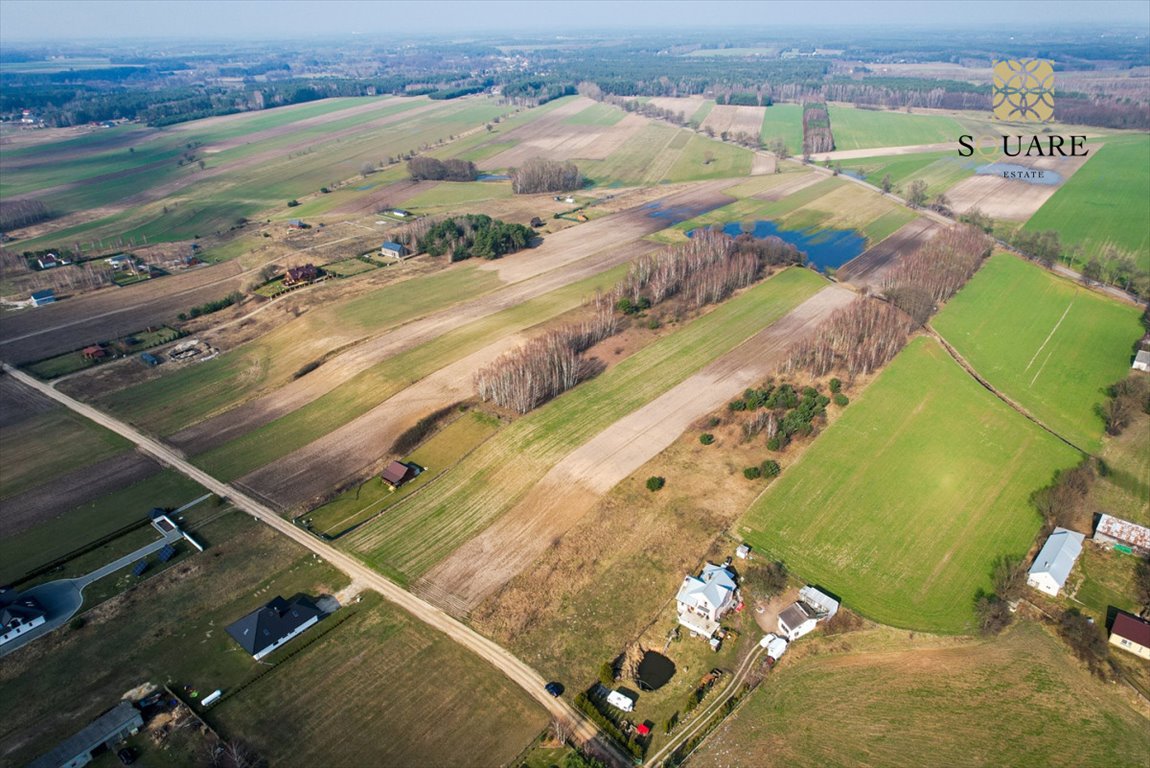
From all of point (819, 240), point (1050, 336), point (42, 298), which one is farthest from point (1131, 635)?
point (42, 298)

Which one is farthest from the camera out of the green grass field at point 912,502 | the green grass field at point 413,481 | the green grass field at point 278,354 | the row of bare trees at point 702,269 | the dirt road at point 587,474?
the row of bare trees at point 702,269

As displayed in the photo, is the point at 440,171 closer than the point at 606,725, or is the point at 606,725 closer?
the point at 606,725

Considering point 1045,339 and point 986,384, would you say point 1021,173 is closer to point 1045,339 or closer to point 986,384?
point 1045,339

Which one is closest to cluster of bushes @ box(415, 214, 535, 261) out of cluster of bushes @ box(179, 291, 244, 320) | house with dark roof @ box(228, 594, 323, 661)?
cluster of bushes @ box(179, 291, 244, 320)

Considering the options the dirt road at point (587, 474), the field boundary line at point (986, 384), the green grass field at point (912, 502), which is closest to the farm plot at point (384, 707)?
the dirt road at point (587, 474)

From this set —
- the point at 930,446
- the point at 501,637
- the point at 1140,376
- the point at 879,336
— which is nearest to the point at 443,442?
the point at 501,637

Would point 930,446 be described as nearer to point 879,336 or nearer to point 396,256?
point 879,336

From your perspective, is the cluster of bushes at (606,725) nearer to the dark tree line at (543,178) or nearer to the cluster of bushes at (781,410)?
the cluster of bushes at (781,410)

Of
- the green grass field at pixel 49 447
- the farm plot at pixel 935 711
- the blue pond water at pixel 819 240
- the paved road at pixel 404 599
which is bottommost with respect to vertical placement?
the farm plot at pixel 935 711
